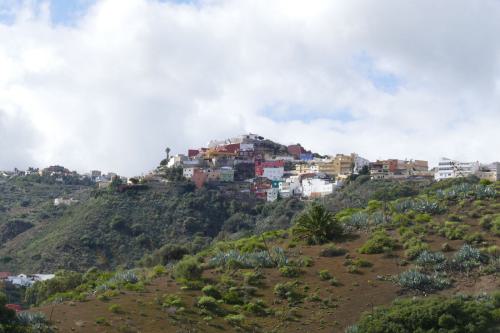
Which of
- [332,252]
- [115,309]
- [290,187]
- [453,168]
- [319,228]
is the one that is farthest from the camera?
[290,187]

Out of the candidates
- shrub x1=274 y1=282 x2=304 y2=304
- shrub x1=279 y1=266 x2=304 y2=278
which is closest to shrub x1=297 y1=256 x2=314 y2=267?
shrub x1=279 y1=266 x2=304 y2=278

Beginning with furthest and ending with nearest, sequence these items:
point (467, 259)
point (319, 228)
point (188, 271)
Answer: point (319, 228) → point (188, 271) → point (467, 259)

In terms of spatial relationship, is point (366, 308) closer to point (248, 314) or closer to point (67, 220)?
point (248, 314)

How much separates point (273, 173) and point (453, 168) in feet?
89.6

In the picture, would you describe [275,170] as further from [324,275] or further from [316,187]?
[324,275]

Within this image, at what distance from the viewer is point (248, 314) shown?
25.8 m

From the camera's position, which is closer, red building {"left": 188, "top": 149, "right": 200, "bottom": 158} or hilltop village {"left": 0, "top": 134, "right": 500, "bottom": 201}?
hilltop village {"left": 0, "top": 134, "right": 500, "bottom": 201}

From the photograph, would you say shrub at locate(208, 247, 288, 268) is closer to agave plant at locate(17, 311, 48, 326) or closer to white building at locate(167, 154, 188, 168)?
agave plant at locate(17, 311, 48, 326)

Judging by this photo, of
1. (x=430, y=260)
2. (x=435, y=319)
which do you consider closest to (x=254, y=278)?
(x=430, y=260)

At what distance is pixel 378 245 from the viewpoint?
31.8m

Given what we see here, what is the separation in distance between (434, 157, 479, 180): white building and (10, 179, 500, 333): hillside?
2041 inches

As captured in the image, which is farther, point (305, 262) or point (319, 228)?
point (319, 228)

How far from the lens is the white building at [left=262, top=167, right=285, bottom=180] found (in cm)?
10569

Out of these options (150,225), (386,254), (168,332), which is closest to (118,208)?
(150,225)
